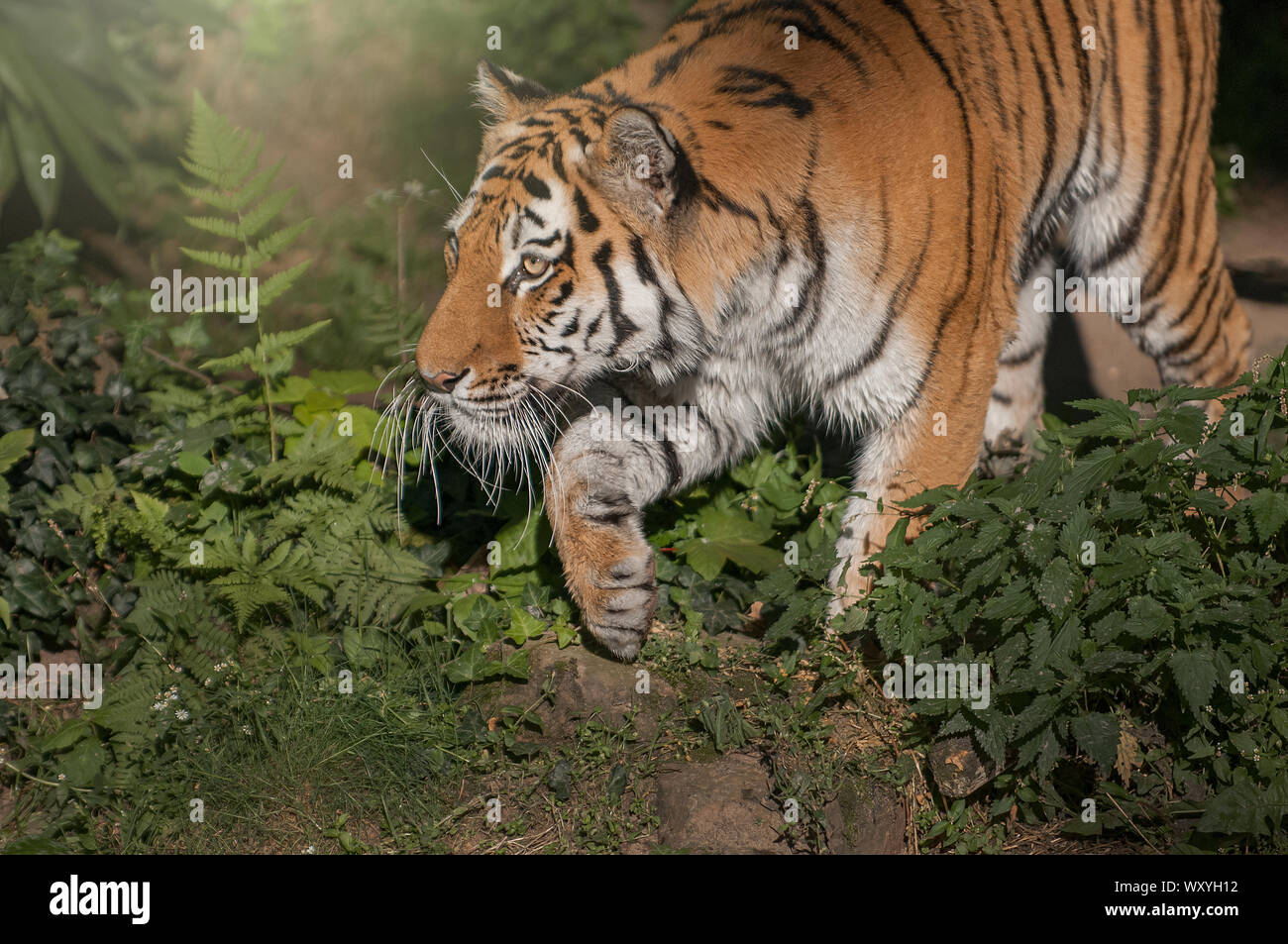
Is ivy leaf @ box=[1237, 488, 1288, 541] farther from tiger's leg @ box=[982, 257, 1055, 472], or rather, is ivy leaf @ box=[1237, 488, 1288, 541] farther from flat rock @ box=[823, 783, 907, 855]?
tiger's leg @ box=[982, 257, 1055, 472]

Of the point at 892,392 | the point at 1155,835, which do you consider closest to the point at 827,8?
the point at 892,392

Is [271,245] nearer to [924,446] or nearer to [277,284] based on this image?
[277,284]

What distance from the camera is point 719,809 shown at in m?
2.81

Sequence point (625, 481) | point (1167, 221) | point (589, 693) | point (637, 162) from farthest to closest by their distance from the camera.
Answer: point (1167, 221) < point (625, 481) < point (589, 693) < point (637, 162)

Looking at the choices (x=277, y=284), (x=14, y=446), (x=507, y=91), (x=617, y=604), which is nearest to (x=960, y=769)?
(x=617, y=604)

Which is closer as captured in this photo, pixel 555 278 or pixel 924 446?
pixel 555 278

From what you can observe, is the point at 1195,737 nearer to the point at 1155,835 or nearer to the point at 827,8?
the point at 1155,835

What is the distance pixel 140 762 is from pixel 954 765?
2.14 m

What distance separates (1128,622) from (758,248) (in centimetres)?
124

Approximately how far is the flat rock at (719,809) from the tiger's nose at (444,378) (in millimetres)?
1133

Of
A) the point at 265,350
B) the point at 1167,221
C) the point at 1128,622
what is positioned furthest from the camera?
the point at 1167,221

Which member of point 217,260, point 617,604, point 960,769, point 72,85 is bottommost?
point 960,769

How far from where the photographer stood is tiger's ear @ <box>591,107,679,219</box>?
2.65 meters

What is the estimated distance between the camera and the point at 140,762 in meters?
3.08
